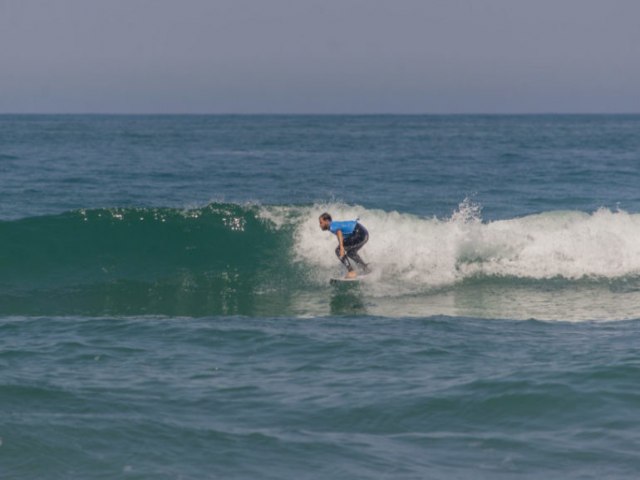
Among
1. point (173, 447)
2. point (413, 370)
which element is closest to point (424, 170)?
point (413, 370)

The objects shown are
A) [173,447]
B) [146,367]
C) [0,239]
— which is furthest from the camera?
[0,239]

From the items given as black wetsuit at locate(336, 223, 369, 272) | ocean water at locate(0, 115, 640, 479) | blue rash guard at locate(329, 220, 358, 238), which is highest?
blue rash guard at locate(329, 220, 358, 238)

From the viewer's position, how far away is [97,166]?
1378 inches

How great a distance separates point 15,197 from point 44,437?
18664 mm

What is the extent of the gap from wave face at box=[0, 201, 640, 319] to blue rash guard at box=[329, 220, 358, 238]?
103 centimetres

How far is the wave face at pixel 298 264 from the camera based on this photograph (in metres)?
15.0

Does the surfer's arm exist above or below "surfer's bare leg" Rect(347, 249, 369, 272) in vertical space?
above

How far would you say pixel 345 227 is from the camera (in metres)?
15.7

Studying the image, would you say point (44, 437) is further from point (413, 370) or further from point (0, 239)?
point (0, 239)

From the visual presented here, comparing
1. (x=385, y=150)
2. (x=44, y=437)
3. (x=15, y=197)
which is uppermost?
(x=385, y=150)

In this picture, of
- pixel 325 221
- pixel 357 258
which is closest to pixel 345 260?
pixel 357 258

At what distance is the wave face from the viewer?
1498 cm

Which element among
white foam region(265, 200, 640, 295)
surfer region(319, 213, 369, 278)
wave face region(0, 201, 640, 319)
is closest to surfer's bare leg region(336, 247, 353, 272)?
surfer region(319, 213, 369, 278)

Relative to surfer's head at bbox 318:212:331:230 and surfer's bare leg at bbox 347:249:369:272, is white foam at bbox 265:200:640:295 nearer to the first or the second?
surfer's bare leg at bbox 347:249:369:272
